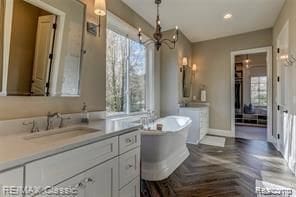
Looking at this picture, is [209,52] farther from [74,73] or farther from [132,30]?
[74,73]

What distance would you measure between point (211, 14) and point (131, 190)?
150 inches

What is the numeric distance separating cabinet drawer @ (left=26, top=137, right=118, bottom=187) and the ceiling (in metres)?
2.79

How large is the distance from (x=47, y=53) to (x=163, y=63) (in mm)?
3517

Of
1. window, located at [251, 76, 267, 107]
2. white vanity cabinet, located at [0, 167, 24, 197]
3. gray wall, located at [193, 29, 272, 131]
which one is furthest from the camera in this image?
window, located at [251, 76, 267, 107]

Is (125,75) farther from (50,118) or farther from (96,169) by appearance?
(96,169)

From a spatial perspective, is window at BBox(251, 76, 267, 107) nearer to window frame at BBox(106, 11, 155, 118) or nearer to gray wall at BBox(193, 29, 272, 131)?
gray wall at BBox(193, 29, 272, 131)

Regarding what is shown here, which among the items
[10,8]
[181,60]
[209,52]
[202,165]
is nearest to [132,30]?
[181,60]

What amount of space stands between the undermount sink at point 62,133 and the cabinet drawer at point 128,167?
1.19 ft

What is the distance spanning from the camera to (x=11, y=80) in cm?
163

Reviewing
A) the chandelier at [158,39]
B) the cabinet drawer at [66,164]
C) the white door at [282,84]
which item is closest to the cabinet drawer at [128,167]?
the cabinet drawer at [66,164]

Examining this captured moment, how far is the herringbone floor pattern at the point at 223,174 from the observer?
2.50 metres

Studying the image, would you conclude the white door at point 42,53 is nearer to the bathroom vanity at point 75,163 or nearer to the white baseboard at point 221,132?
the bathroom vanity at point 75,163

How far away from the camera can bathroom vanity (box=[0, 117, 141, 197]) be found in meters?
1.00

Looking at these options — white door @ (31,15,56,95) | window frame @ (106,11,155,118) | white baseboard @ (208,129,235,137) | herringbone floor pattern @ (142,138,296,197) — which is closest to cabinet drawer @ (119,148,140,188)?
herringbone floor pattern @ (142,138,296,197)
